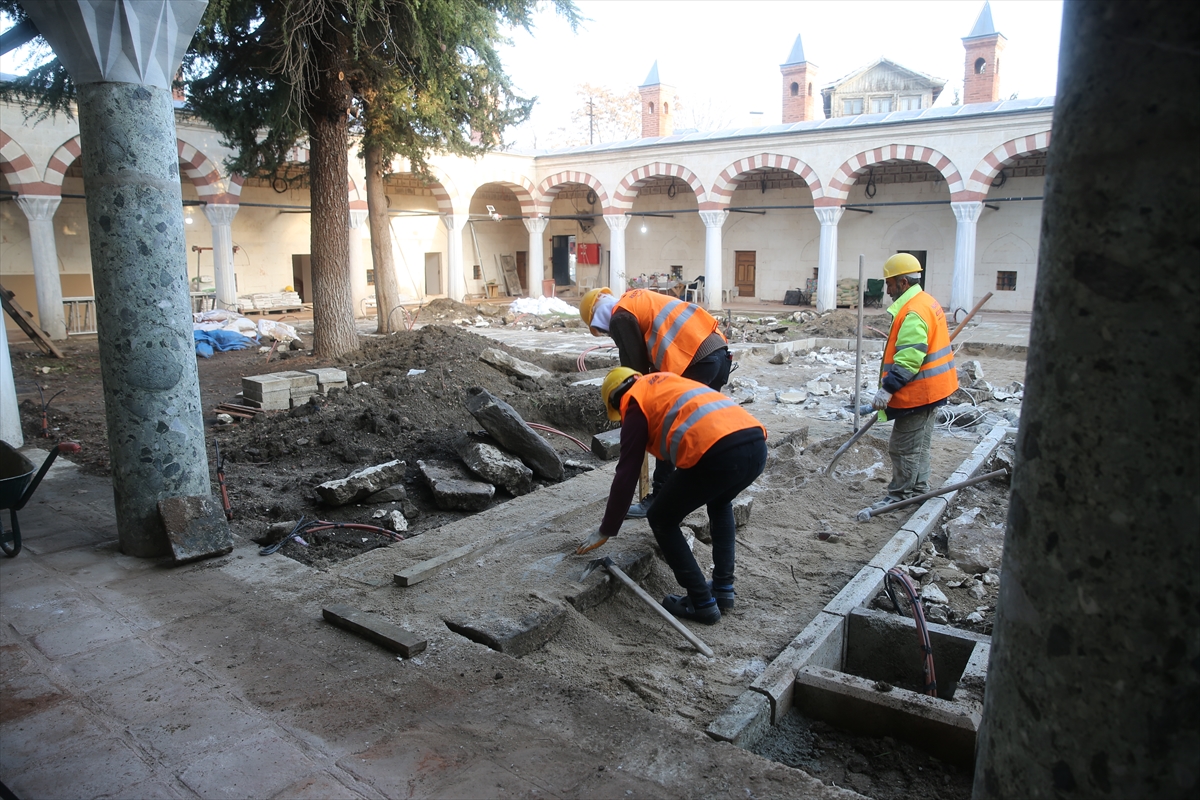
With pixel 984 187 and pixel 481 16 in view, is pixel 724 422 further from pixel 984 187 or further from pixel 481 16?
pixel 984 187

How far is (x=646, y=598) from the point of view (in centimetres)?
360

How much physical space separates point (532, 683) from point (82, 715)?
1.54m

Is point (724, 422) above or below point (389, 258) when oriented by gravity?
below

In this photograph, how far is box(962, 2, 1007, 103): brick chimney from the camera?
25.0 meters

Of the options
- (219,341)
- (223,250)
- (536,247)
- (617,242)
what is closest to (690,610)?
(219,341)

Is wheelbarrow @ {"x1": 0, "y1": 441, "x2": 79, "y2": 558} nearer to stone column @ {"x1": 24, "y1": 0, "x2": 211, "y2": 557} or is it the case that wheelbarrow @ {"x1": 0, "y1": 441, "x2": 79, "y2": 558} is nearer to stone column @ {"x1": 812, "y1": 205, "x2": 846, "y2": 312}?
stone column @ {"x1": 24, "y1": 0, "x2": 211, "y2": 557}

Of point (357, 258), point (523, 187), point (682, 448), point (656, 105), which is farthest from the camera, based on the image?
point (656, 105)

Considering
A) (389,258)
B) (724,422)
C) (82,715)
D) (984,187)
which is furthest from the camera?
Answer: (984,187)

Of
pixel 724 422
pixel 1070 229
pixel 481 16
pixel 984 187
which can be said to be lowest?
pixel 724 422

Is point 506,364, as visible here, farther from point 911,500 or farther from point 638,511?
point 911,500

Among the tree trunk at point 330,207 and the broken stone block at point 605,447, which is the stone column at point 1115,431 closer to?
the broken stone block at point 605,447

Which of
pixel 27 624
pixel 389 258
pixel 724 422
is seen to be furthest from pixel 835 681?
pixel 389 258

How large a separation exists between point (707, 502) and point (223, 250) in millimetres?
17876

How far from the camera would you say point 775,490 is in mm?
5801
